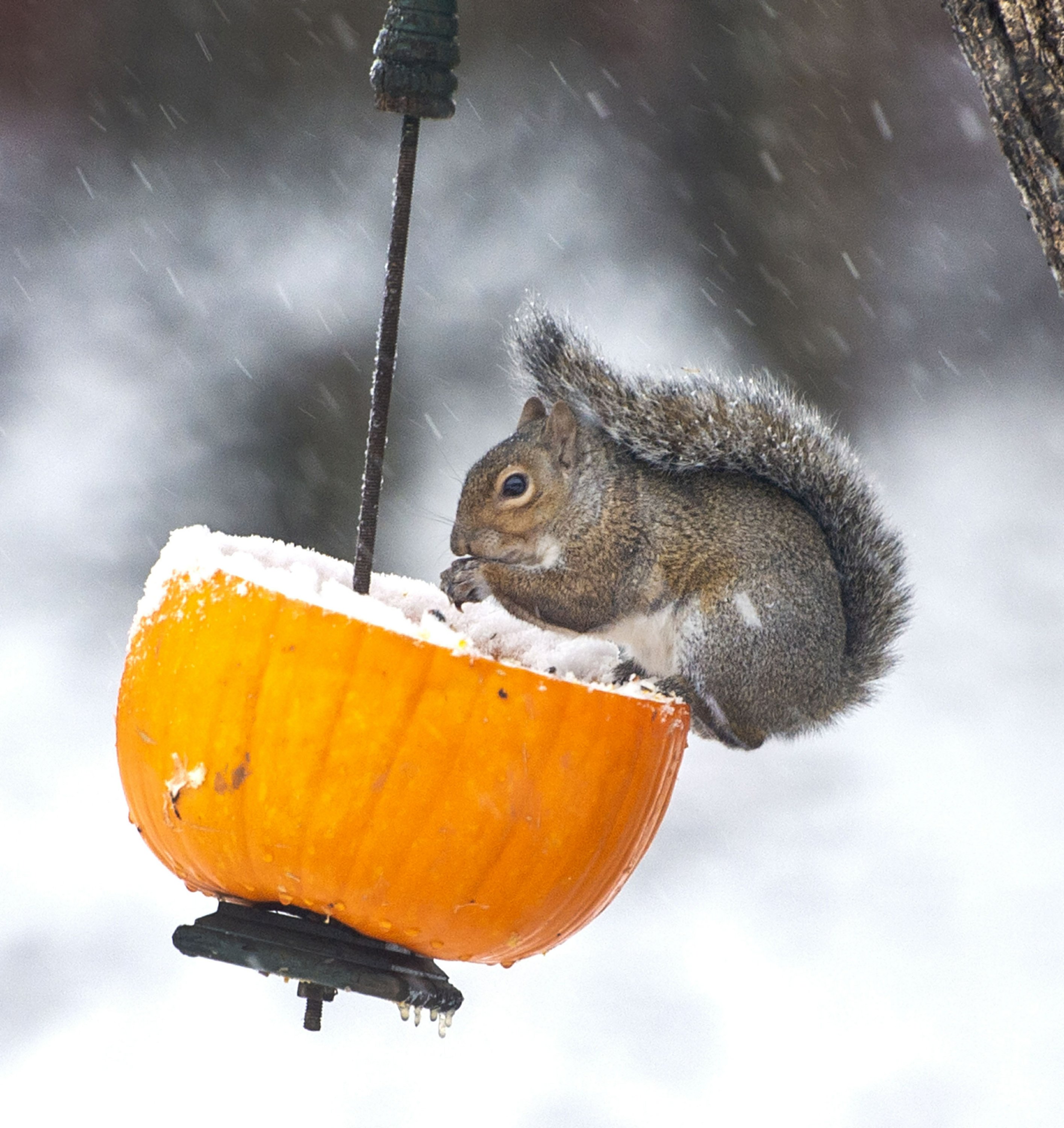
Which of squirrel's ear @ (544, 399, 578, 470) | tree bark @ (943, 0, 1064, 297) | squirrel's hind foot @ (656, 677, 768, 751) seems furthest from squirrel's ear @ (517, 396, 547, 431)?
tree bark @ (943, 0, 1064, 297)

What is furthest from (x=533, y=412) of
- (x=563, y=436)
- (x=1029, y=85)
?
(x=1029, y=85)

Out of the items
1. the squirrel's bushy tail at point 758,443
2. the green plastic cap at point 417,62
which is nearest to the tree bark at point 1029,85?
the green plastic cap at point 417,62

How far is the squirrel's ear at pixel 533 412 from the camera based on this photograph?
70.9 inches

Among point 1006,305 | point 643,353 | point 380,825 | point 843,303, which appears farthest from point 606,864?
point 1006,305

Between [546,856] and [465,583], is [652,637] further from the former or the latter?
[546,856]

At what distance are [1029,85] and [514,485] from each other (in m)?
0.81

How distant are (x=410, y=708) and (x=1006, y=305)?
7.29 feet

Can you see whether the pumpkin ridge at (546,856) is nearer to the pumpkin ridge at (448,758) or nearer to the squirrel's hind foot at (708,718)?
the pumpkin ridge at (448,758)

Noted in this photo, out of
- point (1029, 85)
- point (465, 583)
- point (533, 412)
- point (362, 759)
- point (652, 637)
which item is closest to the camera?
point (1029, 85)

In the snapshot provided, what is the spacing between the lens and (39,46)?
8.99 ft

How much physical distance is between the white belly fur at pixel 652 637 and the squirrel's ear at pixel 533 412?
11.5 inches

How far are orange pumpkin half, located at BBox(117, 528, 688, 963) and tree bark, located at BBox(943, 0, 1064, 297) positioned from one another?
0.48m

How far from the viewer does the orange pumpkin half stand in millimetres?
1115

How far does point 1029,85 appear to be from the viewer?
991 millimetres
